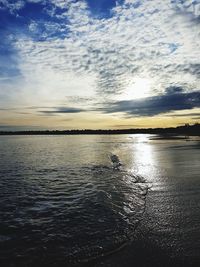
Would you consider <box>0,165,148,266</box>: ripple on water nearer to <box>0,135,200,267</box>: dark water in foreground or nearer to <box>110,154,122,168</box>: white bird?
<box>0,135,200,267</box>: dark water in foreground

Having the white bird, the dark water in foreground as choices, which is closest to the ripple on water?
the dark water in foreground

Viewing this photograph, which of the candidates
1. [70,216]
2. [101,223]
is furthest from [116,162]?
[101,223]

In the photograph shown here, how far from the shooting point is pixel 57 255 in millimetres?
6406

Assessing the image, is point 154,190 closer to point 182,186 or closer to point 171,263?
point 182,186

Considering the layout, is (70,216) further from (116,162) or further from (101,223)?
(116,162)

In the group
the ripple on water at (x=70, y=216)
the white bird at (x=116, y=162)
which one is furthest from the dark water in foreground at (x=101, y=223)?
the white bird at (x=116, y=162)

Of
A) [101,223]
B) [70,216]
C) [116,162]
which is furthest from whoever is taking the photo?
[116,162]

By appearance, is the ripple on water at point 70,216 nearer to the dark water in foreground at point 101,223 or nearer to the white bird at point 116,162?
the dark water in foreground at point 101,223

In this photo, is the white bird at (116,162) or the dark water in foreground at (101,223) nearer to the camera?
the dark water in foreground at (101,223)

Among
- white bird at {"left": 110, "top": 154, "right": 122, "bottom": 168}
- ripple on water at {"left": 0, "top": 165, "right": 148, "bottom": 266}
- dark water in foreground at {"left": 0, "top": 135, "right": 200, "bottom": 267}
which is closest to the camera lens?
dark water in foreground at {"left": 0, "top": 135, "right": 200, "bottom": 267}

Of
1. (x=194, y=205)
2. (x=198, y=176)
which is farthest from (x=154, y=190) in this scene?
(x=198, y=176)

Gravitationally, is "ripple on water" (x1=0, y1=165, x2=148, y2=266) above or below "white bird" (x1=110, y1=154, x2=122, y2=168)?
above

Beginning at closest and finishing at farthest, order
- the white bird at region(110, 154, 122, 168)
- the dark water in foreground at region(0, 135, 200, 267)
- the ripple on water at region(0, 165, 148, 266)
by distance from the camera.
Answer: the dark water in foreground at region(0, 135, 200, 267) → the ripple on water at region(0, 165, 148, 266) → the white bird at region(110, 154, 122, 168)

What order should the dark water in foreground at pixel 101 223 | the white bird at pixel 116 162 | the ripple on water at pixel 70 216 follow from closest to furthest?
the dark water in foreground at pixel 101 223 → the ripple on water at pixel 70 216 → the white bird at pixel 116 162
